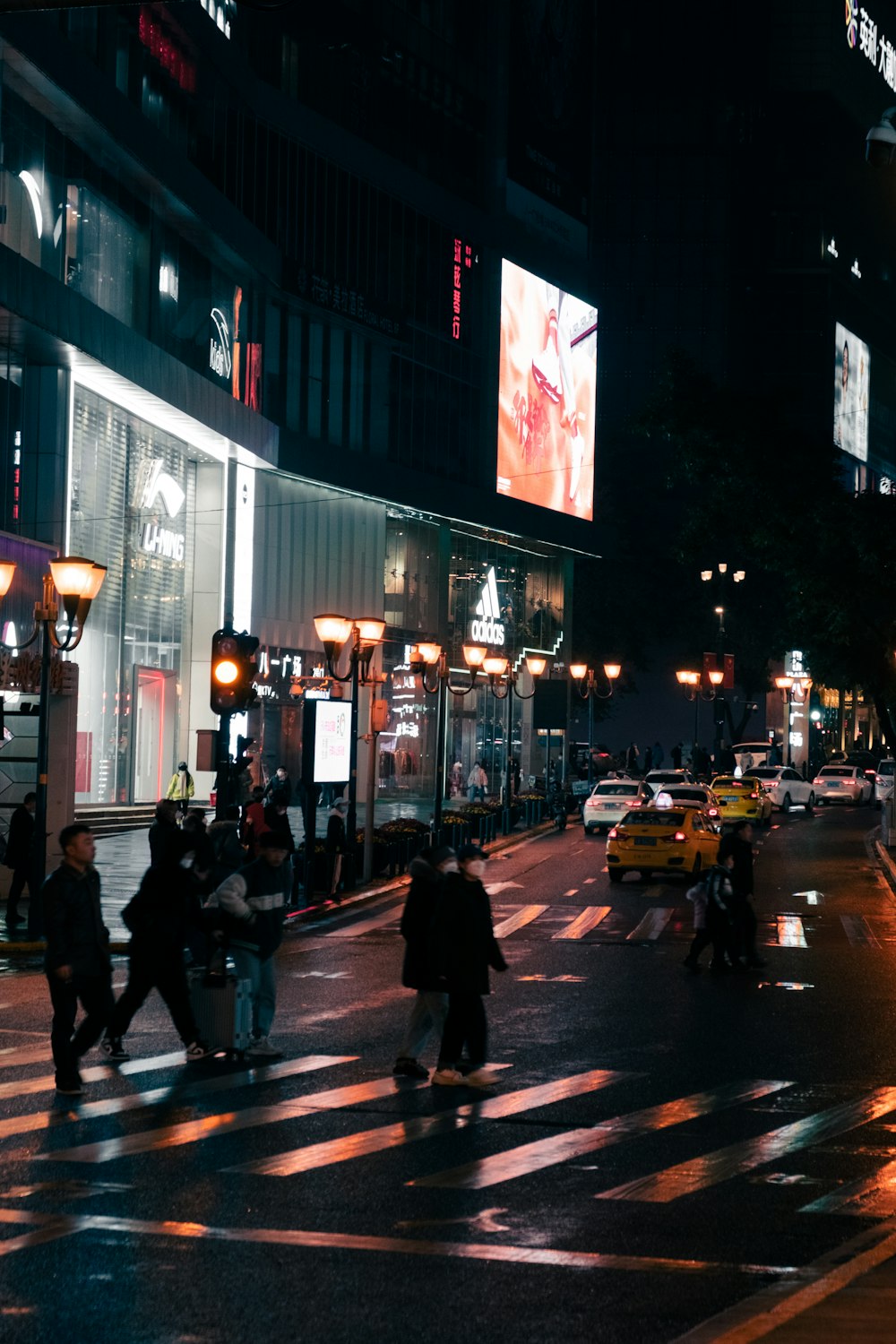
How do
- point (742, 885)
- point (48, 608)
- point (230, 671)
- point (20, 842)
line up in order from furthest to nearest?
point (20, 842) → point (230, 671) → point (48, 608) → point (742, 885)

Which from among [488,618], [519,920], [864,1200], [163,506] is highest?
[163,506]

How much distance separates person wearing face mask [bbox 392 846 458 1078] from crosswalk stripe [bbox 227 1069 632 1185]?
37.7 inches

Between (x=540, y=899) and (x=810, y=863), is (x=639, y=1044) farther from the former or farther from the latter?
(x=810, y=863)

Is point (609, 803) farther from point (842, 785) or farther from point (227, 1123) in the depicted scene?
point (227, 1123)

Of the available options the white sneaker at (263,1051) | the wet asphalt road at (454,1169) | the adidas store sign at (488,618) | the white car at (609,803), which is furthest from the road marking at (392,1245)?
the adidas store sign at (488,618)

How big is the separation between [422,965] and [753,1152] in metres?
3.33

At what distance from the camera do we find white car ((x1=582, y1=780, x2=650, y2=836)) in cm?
4938

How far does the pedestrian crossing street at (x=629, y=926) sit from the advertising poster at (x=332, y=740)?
2.74 metres

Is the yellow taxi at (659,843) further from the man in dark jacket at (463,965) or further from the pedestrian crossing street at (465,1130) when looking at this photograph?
the man in dark jacket at (463,965)

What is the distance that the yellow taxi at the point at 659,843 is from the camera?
113ft

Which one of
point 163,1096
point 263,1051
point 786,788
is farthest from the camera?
point 786,788

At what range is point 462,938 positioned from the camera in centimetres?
1380

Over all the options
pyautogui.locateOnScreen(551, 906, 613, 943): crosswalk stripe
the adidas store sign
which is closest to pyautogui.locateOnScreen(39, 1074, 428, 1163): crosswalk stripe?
pyautogui.locateOnScreen(551, 906, 613, 943): crosswalk stripe

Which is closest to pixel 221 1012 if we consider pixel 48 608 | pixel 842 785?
pixel 48 608
